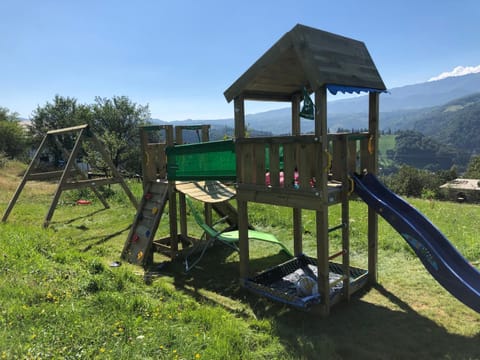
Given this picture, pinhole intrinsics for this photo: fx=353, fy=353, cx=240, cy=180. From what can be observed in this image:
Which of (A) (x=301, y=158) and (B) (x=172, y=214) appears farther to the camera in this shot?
(B) (x=172, y=214)

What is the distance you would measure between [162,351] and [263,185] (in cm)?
265

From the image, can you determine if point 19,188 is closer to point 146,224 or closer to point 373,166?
point 146,224

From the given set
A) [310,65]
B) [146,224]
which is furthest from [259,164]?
[146,224]

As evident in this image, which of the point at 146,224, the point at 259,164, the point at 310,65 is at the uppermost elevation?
the point at 310,65

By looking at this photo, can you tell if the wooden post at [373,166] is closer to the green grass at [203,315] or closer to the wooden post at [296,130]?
the green grass at [203,315]

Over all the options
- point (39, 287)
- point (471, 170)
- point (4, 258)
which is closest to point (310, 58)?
point (39, 287)

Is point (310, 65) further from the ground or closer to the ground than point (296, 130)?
further from the ground

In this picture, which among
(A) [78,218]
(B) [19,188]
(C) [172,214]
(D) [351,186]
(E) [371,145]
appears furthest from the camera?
(A) [78,218]

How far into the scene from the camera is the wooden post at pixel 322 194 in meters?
4.25

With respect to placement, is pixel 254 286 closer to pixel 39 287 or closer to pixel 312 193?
pixel 312 193

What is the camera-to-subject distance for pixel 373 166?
5.36 m

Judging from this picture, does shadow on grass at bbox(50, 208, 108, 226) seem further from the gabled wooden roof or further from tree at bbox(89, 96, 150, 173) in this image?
tree at bbox(89, 96, 150, 173)

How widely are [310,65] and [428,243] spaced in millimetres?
2537

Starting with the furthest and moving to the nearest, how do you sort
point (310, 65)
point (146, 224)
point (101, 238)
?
point (101, 238)
point (146, 224)
point (310, 65)
